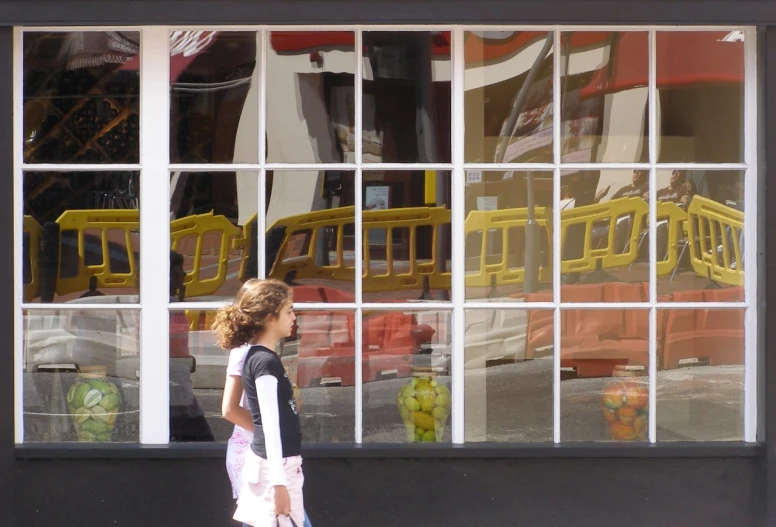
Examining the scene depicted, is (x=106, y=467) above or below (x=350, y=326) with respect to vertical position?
below

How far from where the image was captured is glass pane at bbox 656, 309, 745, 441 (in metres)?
5.74

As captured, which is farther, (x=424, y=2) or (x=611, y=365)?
(x=611, y=365)

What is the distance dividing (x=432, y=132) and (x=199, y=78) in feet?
4.11

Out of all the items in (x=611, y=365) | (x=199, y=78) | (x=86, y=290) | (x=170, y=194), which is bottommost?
(x=611, y=365)

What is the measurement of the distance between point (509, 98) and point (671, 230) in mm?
1119

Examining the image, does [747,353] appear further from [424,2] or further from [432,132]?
[424,2]

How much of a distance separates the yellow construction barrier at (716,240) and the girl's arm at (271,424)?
2768 mm

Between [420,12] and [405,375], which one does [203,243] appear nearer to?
[405,375]

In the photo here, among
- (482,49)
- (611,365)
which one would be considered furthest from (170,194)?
(611,365)

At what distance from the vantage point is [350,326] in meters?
5.70

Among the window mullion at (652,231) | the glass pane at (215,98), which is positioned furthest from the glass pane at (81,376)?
the window mullion at (652,231)

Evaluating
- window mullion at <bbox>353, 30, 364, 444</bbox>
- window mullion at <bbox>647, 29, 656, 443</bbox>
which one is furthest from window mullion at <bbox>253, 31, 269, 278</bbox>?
window mullion at <bbox>647, 29, 656, 443</bbox>

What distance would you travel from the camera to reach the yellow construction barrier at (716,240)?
→ 5.71m

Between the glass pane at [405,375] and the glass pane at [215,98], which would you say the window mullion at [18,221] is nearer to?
the glass pane at [215,98]
